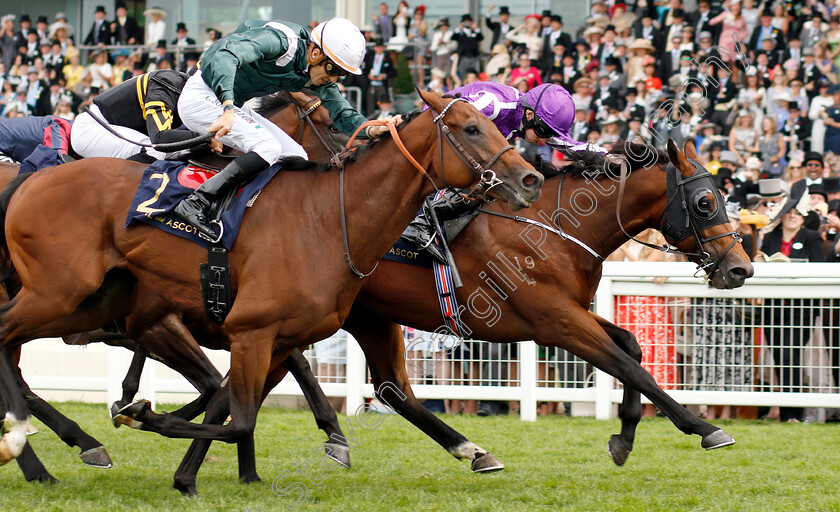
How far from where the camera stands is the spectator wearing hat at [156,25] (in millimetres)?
16844

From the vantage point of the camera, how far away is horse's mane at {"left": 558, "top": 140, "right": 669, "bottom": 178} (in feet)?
17.3

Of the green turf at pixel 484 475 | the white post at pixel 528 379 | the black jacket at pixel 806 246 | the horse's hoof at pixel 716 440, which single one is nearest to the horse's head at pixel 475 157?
the green turf at pixel 484 475

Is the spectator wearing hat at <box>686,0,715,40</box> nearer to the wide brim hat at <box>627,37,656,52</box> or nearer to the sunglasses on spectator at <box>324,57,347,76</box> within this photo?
the wide brim hat at <box>627,37,656,52</box>

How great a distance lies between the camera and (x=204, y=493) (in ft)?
16.1

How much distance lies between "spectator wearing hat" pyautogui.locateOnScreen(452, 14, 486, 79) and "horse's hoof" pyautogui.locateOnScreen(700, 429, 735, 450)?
937 centimetres

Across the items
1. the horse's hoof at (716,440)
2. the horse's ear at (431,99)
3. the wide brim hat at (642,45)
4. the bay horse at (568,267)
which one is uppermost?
the wide brim hat at (642,45)

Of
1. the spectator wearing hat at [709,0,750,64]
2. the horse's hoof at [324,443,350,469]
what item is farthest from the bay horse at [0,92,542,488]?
the spectator wearing hat at [709,0,750,64]

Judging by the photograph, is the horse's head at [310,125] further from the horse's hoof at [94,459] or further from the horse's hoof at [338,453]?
the horse's hoof at [94,459]

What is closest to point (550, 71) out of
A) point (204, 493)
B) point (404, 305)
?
point (404, 305)

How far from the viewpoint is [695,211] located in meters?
5.06

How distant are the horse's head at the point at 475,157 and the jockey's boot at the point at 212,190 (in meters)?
0.88

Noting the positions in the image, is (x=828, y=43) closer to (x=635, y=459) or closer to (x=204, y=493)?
(x=635, y=459)

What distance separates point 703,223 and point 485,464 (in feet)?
5.55

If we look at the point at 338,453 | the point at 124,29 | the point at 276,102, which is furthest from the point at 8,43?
the point at 338,453
